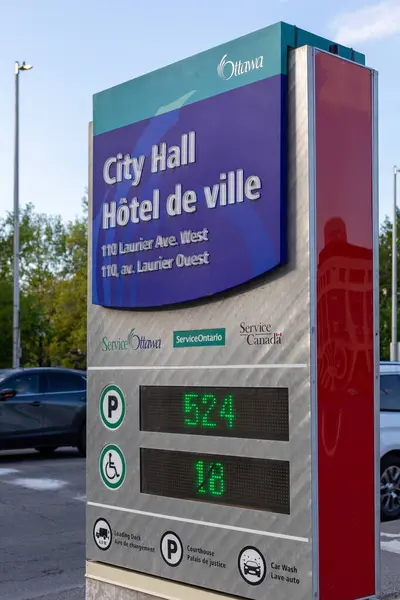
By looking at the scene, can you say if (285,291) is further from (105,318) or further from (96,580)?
(96,580)

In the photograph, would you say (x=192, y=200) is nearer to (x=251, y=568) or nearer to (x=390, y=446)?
(x=251, y=568)

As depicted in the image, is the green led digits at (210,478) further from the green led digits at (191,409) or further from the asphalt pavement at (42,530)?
the asphalt pavement at (42,530)

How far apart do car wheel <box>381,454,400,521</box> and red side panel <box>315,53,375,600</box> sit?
232 inches

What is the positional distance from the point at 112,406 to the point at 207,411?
2.58 feet

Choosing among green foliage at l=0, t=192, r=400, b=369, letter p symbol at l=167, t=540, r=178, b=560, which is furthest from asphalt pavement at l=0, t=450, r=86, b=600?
green foliage at l=0, t=192, r=400, b=369

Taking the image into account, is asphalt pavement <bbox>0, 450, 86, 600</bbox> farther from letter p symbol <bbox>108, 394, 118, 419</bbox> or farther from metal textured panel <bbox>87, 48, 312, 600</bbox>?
letter p symbol <bbox>108, 394, 118, 419</bbox>

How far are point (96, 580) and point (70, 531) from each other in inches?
171

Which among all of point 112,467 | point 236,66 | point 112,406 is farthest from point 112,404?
point 236,66

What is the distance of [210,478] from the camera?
15.8 feet

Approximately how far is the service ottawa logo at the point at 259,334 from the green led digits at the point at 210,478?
696 mm

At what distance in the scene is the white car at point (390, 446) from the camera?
10352 millimetres

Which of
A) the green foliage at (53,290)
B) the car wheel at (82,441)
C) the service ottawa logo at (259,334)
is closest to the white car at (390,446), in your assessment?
the service ottawa logo at (259,334)

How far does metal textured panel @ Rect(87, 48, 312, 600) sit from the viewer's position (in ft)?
14.4

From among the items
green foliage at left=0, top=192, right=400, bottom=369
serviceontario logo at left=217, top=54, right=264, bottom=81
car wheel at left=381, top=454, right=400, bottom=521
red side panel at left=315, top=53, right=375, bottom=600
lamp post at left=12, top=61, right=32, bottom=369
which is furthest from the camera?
green foliage at left=0, top=192, right=400, bottom=369
